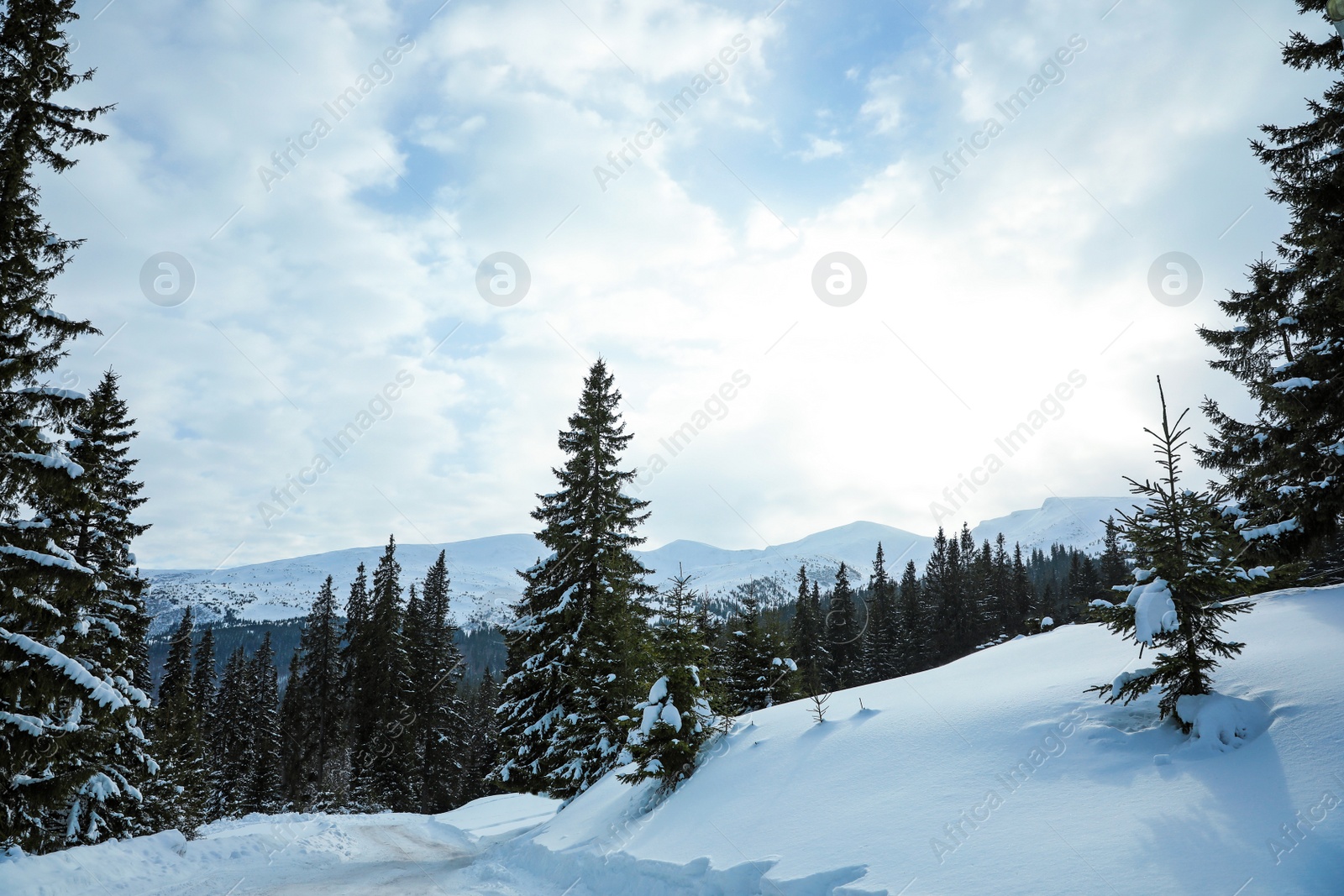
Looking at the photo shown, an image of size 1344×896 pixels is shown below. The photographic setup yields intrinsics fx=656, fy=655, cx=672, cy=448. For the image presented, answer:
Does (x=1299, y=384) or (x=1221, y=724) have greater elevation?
(x=1299, y=384)

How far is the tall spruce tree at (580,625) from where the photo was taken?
65.1 ft

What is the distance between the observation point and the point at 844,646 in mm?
59312

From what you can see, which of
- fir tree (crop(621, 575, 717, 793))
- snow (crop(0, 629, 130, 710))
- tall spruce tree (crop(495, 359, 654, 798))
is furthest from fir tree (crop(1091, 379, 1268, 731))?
snow (crop(0, 629, 130, 710))

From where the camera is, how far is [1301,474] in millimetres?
13430

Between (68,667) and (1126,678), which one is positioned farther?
(68,667)

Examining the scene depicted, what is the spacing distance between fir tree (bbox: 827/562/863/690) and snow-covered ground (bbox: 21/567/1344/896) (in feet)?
150

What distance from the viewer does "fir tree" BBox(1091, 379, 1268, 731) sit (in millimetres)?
7984

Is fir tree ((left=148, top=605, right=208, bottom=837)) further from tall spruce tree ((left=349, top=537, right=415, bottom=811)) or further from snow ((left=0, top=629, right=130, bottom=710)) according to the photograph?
snow ((left=0, top=629, right=130, bottom=710))

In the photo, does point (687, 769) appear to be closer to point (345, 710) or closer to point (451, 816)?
point (451, 816)

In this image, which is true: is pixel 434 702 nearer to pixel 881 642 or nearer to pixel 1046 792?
Answer: pixel 881 642

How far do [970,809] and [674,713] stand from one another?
702 cm

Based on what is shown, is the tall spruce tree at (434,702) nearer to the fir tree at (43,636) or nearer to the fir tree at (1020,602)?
the fir tree at (43,636)

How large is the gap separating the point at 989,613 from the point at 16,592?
7174cm

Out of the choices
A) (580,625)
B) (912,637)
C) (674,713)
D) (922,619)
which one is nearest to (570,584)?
(580,625)
